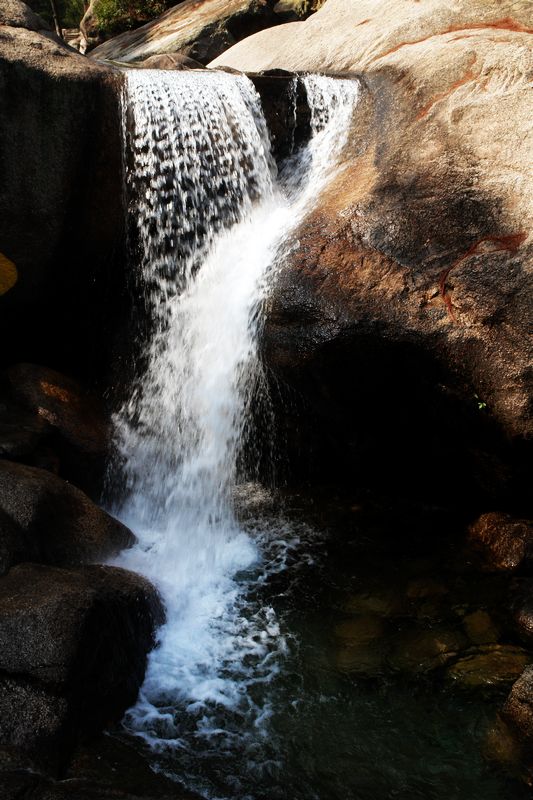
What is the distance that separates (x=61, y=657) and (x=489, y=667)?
9.05ft

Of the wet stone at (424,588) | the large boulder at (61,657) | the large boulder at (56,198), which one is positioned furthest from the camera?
the large boulder at (56,198)

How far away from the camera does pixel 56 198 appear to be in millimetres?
6875

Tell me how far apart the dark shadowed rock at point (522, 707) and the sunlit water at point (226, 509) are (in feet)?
0.80

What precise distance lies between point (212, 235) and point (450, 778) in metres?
5.43

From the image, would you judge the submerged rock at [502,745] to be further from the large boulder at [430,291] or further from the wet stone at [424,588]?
the large boulder at [430,291]

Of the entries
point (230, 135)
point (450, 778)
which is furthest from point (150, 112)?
point (450, 778)

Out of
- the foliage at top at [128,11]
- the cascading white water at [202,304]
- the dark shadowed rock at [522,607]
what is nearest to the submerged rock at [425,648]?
the dark shadowed rock at [522,607]

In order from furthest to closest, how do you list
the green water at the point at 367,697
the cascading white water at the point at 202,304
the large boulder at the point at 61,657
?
the cascading white water at the point at 202,304, the green water at the point at 367,697, the large boulder at the point at 61,657

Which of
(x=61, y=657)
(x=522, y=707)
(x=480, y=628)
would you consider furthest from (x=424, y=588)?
(x=61, y=657)

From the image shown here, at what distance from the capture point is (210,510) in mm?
6367

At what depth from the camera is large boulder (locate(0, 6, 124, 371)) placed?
653cm

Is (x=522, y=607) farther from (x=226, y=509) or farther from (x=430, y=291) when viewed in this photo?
(x=226, y=509)

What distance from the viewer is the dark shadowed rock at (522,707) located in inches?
151

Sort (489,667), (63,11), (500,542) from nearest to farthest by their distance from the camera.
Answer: (489,667), (500,542), (63,11)
